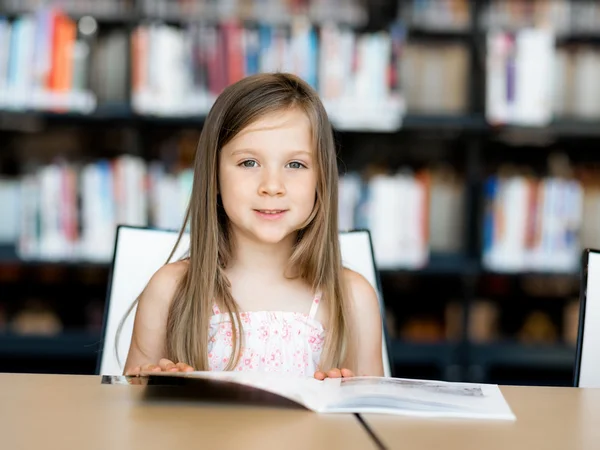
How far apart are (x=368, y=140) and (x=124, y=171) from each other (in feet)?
3.24

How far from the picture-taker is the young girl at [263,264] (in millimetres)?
1229

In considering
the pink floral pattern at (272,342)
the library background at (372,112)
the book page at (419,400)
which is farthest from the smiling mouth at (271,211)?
the library background at (372,112)

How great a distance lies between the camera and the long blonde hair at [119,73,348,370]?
4.03 ft

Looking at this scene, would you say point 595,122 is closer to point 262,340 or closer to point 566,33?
point 566,33

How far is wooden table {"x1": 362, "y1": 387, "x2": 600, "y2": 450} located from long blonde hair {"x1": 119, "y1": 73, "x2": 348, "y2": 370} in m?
0.47

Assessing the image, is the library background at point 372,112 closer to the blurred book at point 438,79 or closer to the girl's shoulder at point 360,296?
the blurred book at point 438,79

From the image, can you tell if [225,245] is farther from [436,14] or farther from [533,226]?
[436,14]

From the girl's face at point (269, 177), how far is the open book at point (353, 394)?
1.27 ft

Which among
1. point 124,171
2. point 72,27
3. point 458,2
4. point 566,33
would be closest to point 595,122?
point 566,33

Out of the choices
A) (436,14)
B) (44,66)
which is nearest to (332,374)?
(44,66)

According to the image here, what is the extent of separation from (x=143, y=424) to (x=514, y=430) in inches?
13.5

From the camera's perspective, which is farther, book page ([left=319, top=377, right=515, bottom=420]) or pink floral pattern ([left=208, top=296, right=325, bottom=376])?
pink floral pattern ([left=208, top=296, right=325, bottom=376])

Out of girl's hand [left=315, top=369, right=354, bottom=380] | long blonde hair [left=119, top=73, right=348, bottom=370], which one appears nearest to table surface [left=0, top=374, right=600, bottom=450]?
girl's hand [left=315, top=369, right=354, bottom=380]

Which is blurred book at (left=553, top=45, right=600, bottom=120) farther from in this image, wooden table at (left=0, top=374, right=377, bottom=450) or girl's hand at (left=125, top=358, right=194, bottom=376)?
wooden table at (left=0, top=374, right=377, bottom=450)
